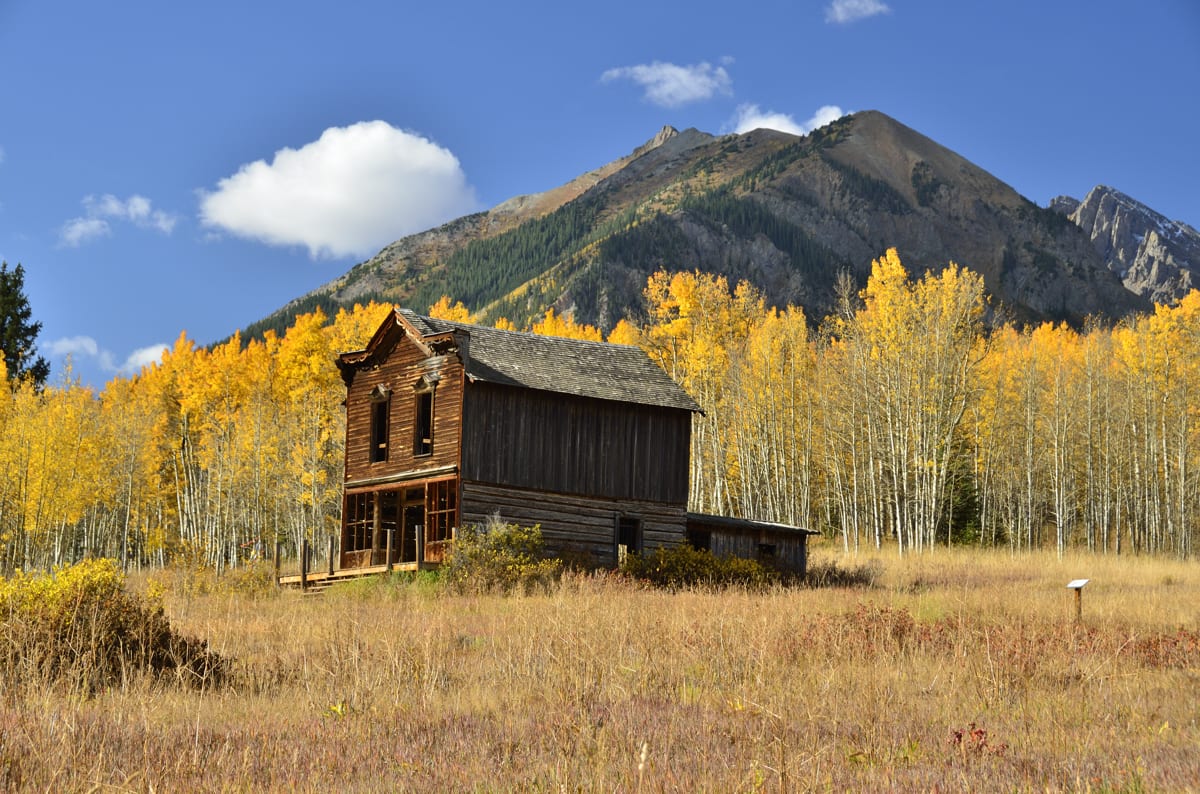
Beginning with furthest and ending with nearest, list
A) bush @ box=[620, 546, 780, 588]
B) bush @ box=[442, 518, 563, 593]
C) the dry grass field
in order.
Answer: bush @ box=[620, 546, 780, 588]
bush @ box=[442, 518, 563, 593]
the dry grass field

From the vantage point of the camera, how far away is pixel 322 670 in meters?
12.9

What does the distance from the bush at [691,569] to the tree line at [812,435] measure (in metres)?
13.4

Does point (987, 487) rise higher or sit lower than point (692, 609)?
higher

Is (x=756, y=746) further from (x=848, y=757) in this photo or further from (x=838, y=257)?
(x=838, y=257)

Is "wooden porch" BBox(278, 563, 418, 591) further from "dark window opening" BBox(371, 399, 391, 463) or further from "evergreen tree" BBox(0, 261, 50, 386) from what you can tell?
"evergreen tree" BBox(0, 261, 50, 386)

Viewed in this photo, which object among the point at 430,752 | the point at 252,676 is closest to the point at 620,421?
the point at 252,676

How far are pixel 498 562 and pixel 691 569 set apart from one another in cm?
638

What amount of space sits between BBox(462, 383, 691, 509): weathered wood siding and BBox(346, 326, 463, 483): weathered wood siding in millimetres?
834

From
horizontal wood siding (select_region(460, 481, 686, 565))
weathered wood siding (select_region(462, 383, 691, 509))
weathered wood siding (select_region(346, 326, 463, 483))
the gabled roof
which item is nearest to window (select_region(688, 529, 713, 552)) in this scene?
horizontal wood siding (select_region(460, 481, 686, 565))

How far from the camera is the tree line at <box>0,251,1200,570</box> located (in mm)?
46875

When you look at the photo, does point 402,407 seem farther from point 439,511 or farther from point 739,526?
point 739,526

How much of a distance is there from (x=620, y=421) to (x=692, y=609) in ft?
48.6

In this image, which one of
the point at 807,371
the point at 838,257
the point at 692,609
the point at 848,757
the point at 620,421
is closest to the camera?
the point at 848,757

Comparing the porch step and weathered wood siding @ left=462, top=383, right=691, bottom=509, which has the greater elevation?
weathered wood siding @ left=462, top=383, right=691, bottom=509
